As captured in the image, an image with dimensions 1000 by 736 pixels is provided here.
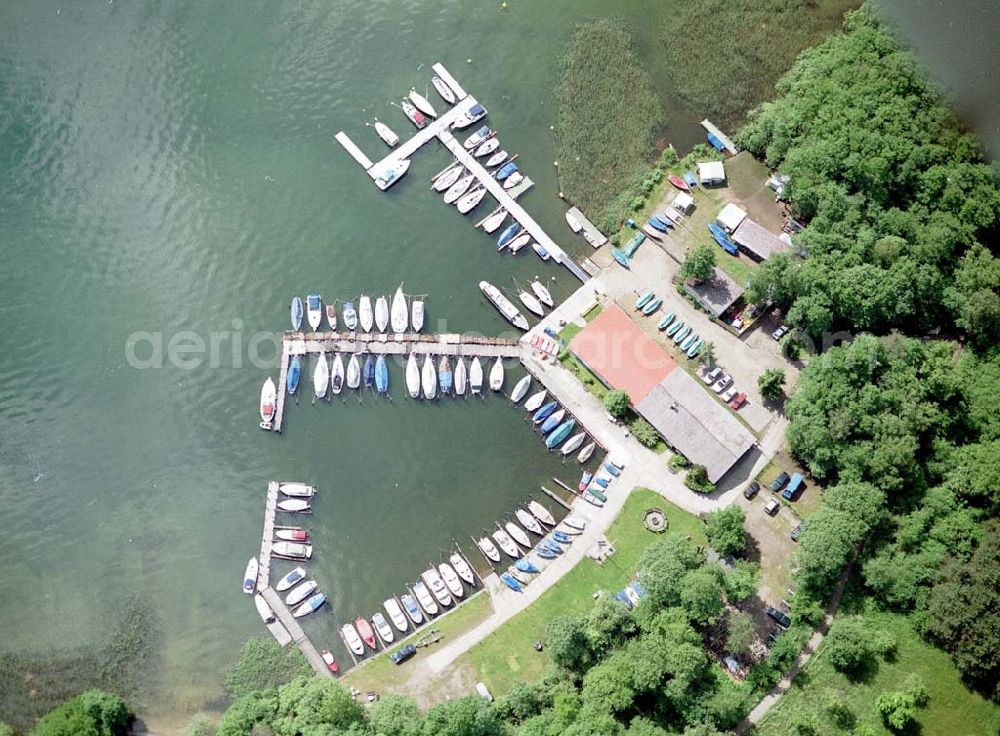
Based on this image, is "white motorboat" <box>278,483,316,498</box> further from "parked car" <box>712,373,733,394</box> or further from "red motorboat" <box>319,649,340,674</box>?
"parked car" <box>712,373,733,394</box>

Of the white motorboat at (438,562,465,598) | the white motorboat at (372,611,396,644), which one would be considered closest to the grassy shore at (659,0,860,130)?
the white motorboat at (438,562,465,598)

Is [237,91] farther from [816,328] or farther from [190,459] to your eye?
[816,328]

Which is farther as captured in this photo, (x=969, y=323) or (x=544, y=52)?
(x=544, y=52)

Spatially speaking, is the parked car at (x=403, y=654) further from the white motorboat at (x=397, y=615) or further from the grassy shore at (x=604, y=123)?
the grassy shore at (x=604, y=123)

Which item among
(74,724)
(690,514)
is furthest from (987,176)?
(74,724)

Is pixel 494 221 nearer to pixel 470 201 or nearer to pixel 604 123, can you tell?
pixel 470 201
